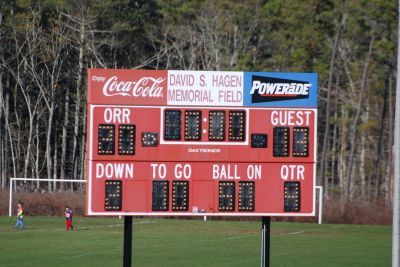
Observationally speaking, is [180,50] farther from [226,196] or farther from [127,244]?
[226,196]

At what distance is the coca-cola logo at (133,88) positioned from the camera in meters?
20.8

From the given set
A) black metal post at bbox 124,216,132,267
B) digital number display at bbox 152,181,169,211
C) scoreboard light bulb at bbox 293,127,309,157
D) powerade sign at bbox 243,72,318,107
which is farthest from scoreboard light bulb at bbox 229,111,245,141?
black metal post at bbox 124,216,132,267

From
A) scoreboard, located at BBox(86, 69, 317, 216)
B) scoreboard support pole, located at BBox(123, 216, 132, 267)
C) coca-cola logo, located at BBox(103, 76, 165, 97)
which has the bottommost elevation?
scoreboard support pole, located at BBox(123, 216, 132, 267)

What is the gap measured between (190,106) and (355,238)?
22301 mm

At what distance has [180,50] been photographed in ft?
241

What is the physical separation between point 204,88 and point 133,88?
129 centimetres

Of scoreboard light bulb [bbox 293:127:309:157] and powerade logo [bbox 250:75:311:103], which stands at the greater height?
powerade logo [bbox 250:75:311:103]

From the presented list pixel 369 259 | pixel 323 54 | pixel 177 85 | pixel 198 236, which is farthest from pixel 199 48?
pixel 177 85

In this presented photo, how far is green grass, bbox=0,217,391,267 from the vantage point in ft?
103

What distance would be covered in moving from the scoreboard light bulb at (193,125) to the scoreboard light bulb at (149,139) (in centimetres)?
56

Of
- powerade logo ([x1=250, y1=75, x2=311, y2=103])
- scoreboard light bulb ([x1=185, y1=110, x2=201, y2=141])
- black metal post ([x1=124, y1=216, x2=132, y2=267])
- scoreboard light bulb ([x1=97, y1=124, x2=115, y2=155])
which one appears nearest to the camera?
scoreboard light bulb ([x1=97, y1=124, x2=115, y2=155])

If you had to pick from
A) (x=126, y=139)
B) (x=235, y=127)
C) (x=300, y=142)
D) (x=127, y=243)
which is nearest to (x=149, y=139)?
(x=126, y=139)

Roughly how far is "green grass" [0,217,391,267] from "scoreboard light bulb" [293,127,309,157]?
969 cm

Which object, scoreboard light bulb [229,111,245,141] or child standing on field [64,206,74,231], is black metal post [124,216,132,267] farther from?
child standing on field [64,206,74,231]
